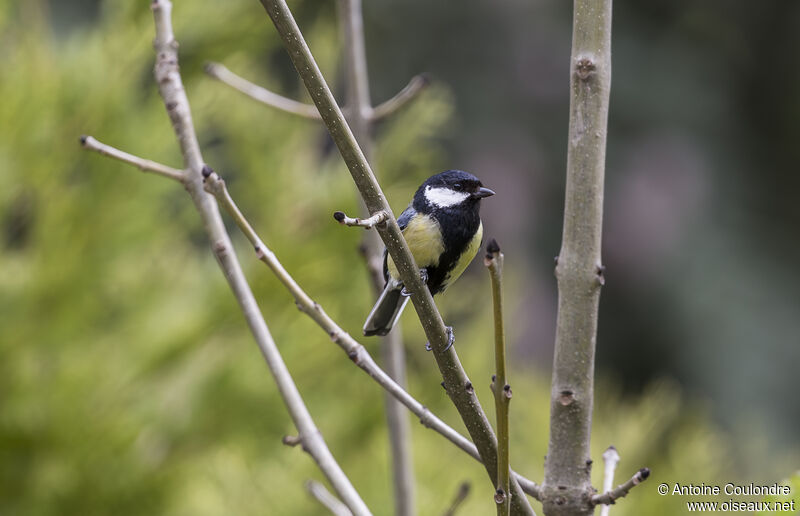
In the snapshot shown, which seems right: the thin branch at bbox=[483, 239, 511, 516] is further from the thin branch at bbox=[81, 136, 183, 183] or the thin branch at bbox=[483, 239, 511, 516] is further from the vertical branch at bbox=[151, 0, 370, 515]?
the thin branch at bbox=[81, 136, 183, 183]

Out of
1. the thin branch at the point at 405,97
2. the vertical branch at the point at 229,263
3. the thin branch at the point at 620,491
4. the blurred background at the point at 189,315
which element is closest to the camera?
the thin branch at the point at 620,491

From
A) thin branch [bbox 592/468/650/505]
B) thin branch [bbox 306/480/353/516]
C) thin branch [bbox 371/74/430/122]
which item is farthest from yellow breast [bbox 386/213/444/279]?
thin branch [bbox 592/468/650/505]

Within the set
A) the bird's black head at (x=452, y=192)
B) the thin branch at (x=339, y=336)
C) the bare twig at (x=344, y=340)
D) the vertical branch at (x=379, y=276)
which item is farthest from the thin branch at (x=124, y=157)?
the bird's black head at (x=452, y=192)

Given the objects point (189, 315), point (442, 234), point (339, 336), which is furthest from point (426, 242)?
point (189, 315)

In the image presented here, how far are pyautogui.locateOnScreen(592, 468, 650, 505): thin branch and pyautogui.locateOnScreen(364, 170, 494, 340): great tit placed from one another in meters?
0.38

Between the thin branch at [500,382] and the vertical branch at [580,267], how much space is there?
0.15 meters

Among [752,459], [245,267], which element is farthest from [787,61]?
[245,267]

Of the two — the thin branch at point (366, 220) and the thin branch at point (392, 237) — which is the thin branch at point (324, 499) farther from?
the thin branch at point (366, 220)

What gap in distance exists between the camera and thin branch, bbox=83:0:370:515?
803 mm

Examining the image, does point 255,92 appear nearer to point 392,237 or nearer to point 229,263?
point 229,263

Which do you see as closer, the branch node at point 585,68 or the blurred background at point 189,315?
the branch node at point 585,68

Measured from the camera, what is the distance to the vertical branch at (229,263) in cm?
80

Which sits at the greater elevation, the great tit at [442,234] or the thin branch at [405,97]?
the thin branch at [405,97]

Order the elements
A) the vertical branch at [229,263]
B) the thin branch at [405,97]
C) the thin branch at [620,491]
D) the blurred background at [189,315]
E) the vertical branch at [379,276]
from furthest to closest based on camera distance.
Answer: the blurred background at [189,315], the thin branch at [405,97], the vertical branch at [379,276], the vertical branch at [229,263], the thin branch at [620,491]
